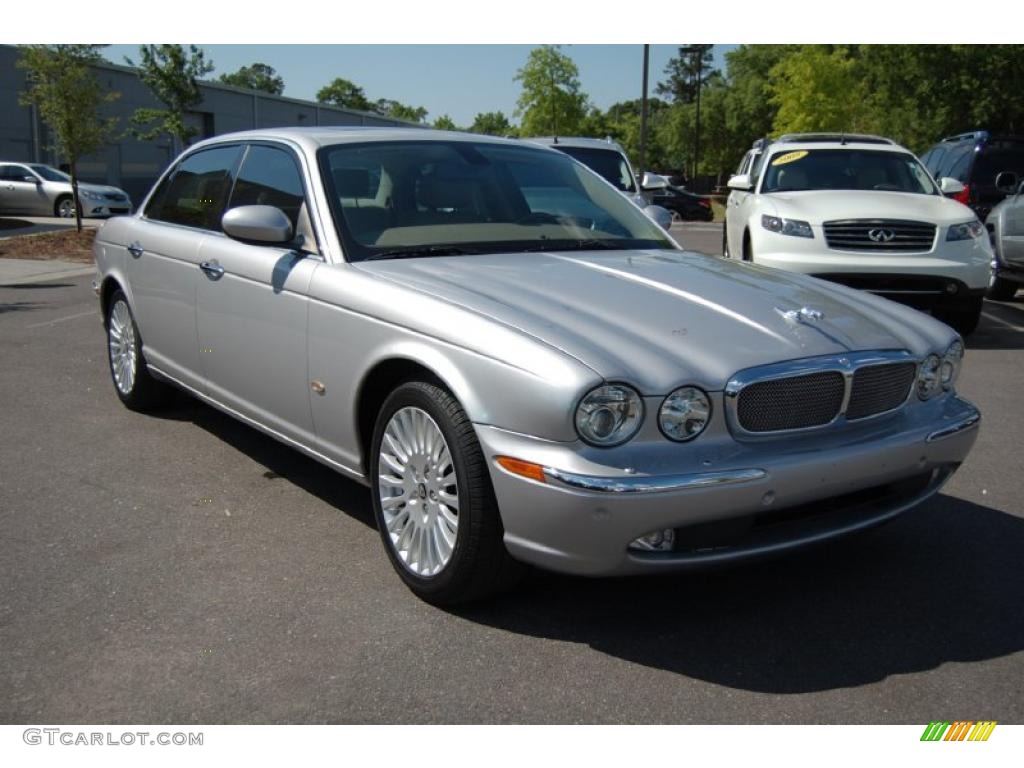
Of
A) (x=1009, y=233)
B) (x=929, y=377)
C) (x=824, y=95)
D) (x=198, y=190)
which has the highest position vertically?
(x=824, y=95)

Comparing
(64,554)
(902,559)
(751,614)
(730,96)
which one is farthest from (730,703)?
(730,96)

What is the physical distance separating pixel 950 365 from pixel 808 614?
1.11 m

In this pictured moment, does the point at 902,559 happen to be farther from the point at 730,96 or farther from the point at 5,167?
the point at 730,96

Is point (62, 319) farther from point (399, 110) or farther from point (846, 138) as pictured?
point (399, 110)

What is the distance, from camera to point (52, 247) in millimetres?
18203

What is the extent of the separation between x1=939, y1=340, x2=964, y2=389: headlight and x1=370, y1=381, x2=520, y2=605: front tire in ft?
→ 5.74

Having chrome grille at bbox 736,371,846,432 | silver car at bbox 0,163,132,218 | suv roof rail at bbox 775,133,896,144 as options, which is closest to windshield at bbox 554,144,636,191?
suv roof rail at bbox 775,133,896,144

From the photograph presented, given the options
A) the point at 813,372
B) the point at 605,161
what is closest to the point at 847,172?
the point at 605,161

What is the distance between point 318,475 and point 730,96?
72049 millimetres

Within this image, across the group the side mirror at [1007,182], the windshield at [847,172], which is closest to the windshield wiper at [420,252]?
the windshield at [847,172]

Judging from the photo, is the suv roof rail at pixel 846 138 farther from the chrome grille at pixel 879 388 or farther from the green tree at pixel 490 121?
the green tree at pixel 490 121

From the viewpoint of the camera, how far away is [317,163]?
4605 millimetres

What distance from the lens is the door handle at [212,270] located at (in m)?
4.93

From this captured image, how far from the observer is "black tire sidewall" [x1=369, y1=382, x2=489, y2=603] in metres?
3.41
